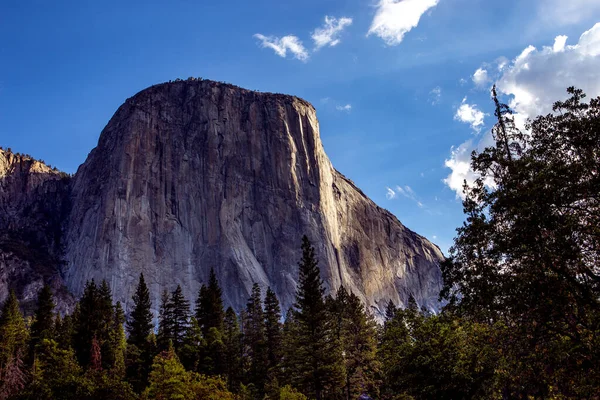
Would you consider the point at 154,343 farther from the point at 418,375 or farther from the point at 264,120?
the point at 264,120

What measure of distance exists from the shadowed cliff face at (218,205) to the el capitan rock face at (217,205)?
0.31 m

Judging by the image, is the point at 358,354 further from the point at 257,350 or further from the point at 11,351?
the point at 11,351

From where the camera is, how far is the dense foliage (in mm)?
14578

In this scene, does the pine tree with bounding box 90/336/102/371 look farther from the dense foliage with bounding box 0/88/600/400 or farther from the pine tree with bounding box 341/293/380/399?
the pine tree with bounding box 341/293/380/399

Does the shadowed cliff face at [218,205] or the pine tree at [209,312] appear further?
Result: the shadowed cliff face at [218,205]

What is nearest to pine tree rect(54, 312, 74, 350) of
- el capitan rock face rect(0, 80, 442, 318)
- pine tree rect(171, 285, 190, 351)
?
pine tree rect(171, 285, 190, 351)

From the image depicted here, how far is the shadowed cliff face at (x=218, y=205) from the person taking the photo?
11819 cm

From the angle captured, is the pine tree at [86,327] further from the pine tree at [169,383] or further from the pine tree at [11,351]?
→ the pine tree at [169,383]

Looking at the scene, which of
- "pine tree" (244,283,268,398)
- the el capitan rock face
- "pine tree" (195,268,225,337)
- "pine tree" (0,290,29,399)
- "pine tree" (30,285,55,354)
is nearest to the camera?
"pine tree" (0,290,29,399)

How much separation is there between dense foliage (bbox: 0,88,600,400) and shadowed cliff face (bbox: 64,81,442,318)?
63055 mm

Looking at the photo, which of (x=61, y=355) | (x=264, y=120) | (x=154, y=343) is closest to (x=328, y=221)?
(x=264, y=120)

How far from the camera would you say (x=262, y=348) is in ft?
167

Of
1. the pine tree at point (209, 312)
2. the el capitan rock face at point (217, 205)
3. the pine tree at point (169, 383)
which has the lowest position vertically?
the pine tree at point (169, 383)

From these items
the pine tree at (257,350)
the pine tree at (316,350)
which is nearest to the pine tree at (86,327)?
the pine tree at (257,350)
